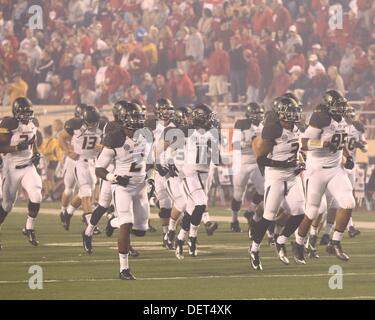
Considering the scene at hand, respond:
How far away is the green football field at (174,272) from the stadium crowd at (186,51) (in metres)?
5.57

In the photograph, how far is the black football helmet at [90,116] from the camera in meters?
16.2

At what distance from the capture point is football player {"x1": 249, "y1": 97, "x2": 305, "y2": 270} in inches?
507

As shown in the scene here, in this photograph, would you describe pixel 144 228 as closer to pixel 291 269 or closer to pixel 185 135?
pixel 291 269

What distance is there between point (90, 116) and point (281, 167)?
3886 mm

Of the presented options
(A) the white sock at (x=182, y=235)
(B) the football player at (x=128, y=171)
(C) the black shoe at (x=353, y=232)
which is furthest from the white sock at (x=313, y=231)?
(B) the football player at (x=128, y=171)

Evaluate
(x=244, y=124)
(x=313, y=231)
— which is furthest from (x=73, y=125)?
(x=313, y=231)

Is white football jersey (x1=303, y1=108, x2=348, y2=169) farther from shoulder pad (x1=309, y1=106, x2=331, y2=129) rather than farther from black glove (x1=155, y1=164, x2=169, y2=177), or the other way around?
black glove (x1=155, y1=164, x2=169, y2=177)

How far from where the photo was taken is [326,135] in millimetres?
13625

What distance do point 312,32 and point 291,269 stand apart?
34.1 ft

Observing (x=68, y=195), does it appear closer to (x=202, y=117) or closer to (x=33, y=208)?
(x=33, y=208)

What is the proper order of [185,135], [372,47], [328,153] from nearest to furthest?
1. [328,153]
2. [185,135]
3. [372,47]

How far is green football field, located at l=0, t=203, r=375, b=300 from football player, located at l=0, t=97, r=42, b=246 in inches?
22.4

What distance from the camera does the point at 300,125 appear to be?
49.8 feet
